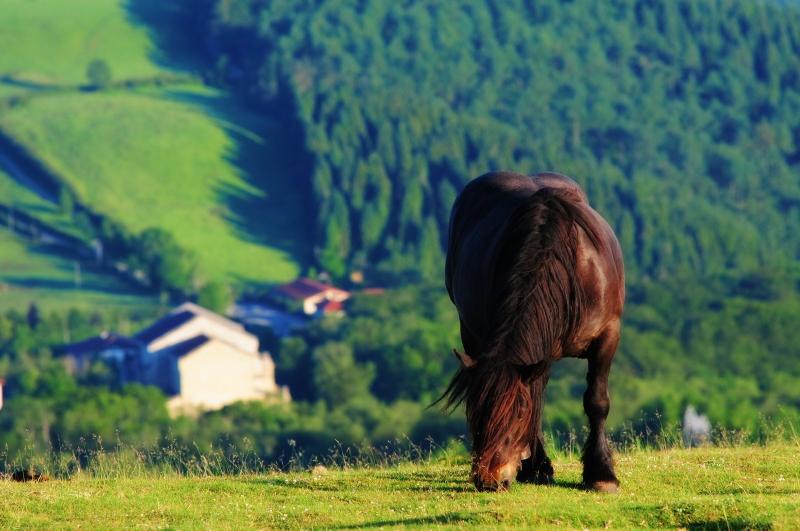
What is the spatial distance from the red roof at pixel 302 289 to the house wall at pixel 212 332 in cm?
1666

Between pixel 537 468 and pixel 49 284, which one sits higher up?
pixel 49 284

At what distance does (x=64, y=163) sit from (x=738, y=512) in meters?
179

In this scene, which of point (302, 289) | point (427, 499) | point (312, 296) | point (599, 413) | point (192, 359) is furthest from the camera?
point (302, 289)

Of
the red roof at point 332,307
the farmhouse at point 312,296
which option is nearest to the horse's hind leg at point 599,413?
the farmhouse at point 312,296

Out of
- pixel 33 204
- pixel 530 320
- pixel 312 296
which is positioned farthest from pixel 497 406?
pixel 33 204

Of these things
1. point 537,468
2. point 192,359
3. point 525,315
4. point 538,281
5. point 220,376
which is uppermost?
point 538,281

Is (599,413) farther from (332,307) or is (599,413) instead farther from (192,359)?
(332,307)

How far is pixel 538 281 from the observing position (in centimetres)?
1387

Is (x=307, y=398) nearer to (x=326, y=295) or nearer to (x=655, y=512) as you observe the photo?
(x=326, y=295)

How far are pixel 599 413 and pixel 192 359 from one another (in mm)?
122073

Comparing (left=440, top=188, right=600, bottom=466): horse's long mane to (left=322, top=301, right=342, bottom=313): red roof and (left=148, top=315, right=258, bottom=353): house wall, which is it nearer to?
(left=148, top=315, right=258, bottom=353): house wall

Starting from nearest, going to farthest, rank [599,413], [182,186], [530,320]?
[530,320] < [599,413] < [182,186]

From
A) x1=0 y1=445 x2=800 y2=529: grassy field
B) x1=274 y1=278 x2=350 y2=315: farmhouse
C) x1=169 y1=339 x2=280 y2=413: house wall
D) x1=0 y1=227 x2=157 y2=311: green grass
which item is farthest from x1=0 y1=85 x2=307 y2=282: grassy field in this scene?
x1=0 y1=445 x2=800 y2=529: grassy field

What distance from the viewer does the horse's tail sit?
1353cm
